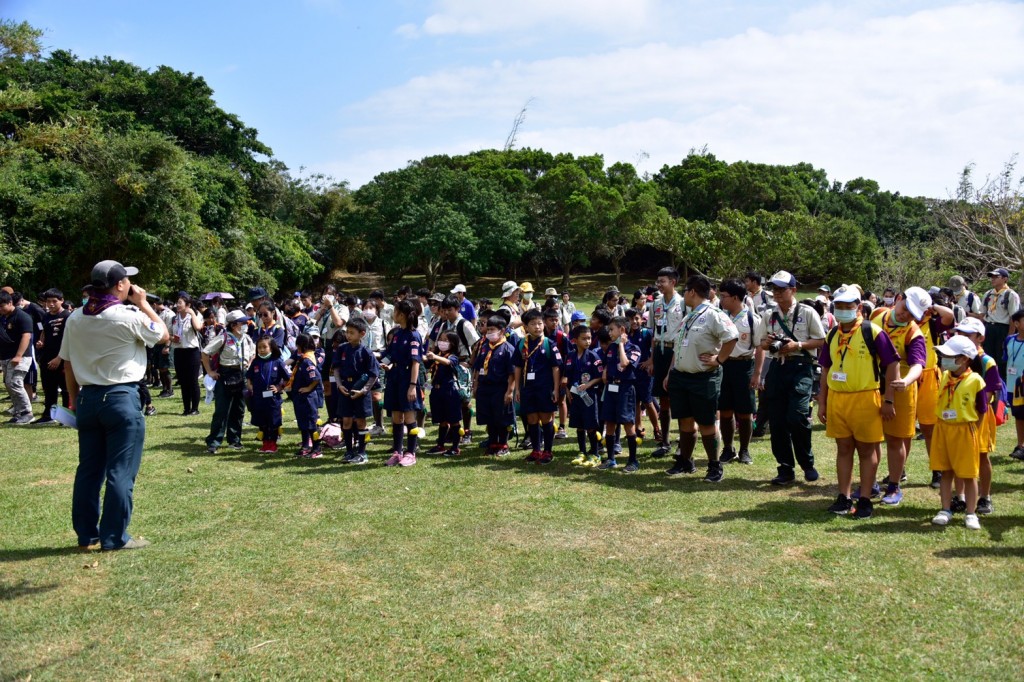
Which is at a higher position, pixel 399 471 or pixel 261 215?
pixel 261 215

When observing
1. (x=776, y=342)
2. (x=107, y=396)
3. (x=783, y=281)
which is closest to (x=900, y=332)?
(x=776, y=342)

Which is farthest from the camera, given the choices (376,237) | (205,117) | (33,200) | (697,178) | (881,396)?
(697,178)

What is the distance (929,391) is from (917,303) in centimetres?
108

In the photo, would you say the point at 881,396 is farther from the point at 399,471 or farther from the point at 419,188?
the point at 419,188

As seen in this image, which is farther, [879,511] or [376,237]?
[376,237]

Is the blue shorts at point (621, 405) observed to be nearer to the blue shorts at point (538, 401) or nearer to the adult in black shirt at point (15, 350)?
the blue shorts at point (538, 401)

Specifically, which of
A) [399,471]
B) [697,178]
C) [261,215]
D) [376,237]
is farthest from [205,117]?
[399,471]

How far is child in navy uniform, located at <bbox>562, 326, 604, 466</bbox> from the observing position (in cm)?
878

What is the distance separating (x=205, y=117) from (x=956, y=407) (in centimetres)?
4249

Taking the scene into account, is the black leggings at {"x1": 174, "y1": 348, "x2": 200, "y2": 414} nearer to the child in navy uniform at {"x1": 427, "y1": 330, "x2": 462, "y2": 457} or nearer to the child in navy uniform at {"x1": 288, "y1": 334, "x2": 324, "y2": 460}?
the child in navy uniform at {"x1": 288, "y1": 334, "x2": 324, "y2": 460}

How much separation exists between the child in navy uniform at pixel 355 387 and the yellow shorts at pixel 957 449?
5961 millimetres

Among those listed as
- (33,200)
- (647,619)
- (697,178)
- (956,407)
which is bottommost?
(647,619)

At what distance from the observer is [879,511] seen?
658cm

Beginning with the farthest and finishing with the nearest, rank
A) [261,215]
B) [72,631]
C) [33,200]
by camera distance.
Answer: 1. [261,215]
2. [33,200]
3. [72,631]
